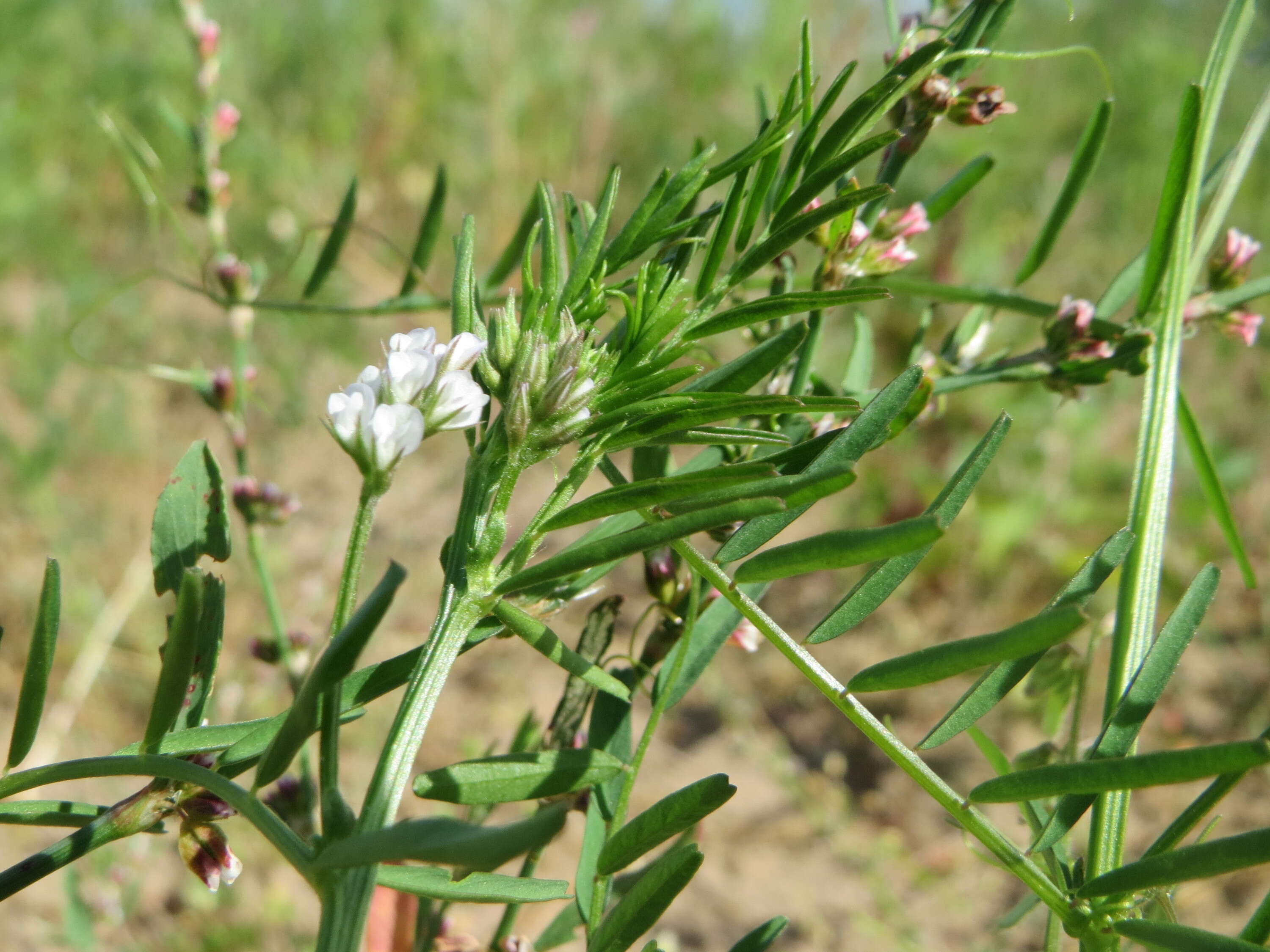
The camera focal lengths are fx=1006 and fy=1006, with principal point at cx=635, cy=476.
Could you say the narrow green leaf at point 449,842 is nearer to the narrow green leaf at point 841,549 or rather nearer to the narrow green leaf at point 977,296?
the narrow green leaf at point 841,549

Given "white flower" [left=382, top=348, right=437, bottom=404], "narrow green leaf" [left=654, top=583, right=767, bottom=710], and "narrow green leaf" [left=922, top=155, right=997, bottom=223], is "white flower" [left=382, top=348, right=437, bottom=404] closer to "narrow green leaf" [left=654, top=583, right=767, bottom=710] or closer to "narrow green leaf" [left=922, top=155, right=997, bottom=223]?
"narrow green leaf" [left=654, top=583, right=767, bottom=710]

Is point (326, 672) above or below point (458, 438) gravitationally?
below

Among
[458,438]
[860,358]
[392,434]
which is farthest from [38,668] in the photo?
[458,438]

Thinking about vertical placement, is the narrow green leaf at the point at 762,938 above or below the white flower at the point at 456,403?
below

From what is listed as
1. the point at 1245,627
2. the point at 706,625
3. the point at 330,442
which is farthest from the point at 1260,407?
the point at 706,625

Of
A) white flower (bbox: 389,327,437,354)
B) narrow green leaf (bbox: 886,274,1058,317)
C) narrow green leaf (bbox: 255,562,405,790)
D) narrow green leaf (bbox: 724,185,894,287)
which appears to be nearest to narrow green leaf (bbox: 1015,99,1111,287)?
narrow green leaf (bbox: 886,274,1058,317)

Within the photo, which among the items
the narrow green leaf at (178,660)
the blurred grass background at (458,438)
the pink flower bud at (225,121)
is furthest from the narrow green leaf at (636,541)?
the pink flower bud at (225,121)

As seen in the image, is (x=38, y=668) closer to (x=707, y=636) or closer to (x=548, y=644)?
(x=548, y=644)
